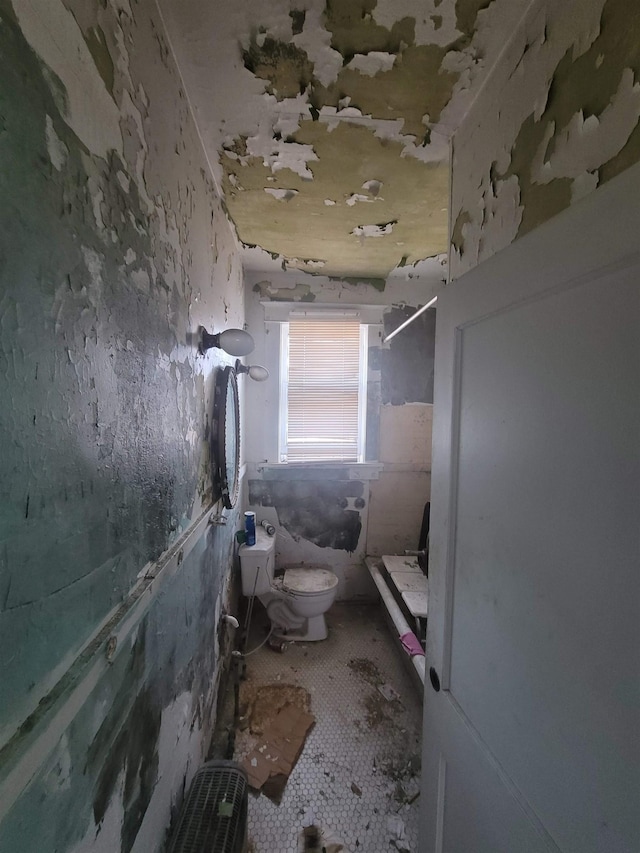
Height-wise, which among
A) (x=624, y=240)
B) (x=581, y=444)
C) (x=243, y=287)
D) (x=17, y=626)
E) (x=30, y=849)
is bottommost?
(x=30, y=849)

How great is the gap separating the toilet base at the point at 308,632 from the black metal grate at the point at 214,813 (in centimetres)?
102

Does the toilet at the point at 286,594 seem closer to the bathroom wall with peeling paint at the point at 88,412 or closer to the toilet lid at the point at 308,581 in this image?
the toilet lid at the point at 308,581

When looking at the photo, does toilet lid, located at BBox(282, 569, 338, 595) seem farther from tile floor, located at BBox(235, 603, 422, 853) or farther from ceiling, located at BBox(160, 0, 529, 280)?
ceiling, located at BBox(160, 0, 529, 280)

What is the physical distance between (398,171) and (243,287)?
1262 mm

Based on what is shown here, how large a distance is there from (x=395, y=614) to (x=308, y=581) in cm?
58

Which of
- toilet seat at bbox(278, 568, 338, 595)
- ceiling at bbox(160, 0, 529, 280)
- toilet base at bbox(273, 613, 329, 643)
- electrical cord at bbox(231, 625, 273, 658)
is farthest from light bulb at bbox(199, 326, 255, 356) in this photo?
toilet base at bbox(273, 613, 329, 643)

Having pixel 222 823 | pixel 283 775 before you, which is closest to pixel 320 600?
pixel 283 775

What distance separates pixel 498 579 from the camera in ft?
2.41

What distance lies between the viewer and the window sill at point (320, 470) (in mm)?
2477

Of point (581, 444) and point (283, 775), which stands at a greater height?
point (581, 444)

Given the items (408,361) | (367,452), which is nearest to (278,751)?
(367,452)

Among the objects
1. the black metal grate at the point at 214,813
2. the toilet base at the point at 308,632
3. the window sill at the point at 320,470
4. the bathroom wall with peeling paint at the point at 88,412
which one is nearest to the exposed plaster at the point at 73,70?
the bathroom wall with peeling paint at the point at 88,412

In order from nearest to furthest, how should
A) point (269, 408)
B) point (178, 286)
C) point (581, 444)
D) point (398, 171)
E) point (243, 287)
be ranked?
point (581, 444), point (178, 286), point (398, 171), point (243, 287), point (269, 408)

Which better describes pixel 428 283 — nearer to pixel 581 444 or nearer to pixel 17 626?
pixel 581 444
